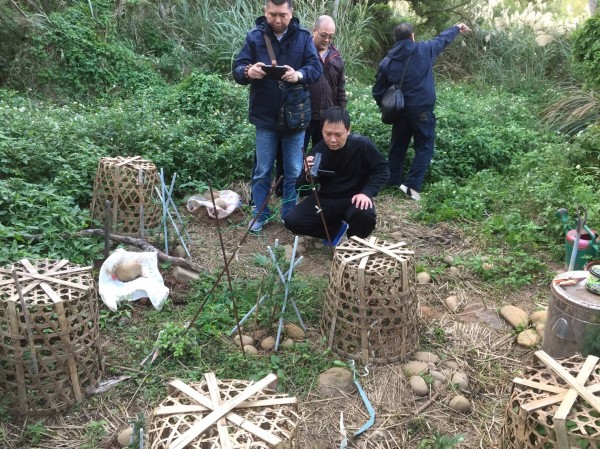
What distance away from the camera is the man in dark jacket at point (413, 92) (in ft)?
17.3

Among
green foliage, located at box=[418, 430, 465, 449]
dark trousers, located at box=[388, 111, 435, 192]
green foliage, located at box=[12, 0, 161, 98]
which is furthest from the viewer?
green foliage, located at box=[12, 0, 161, 98]

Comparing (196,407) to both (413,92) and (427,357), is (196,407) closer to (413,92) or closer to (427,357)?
(427,357)

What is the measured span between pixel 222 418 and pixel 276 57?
9.70 ft

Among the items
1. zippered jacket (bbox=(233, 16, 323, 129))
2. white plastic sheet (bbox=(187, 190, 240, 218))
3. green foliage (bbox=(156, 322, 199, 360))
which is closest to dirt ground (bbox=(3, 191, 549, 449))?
white plastic sheet (bbox=(187, 190, 240, 218))

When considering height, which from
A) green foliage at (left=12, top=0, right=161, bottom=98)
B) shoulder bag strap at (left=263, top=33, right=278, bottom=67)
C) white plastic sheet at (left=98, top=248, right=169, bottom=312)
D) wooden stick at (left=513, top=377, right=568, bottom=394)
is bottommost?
white plastic sheet at (left=98, top=248, right=169, bottom=312)

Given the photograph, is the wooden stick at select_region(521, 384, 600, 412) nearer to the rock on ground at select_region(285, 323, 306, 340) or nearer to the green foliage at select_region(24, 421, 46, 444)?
the rock on ground at select_region(285, 323, 306, 340)

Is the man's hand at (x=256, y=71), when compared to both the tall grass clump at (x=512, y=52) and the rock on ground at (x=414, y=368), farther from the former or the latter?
the tall grass clump at (x=512, y=52)

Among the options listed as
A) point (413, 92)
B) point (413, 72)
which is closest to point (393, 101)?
point (413, 92)

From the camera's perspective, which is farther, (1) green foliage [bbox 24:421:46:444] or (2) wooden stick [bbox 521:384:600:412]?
(1) green foliage [bbox 24:421:46:444]

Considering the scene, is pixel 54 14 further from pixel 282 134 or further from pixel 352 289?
pixel 352 289

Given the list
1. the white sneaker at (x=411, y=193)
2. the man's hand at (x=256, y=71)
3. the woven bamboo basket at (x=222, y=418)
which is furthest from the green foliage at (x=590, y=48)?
the woven bamboo basket at (x=222, y=418)

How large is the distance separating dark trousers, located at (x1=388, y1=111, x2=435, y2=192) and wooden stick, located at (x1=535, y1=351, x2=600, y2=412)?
11.0 feet

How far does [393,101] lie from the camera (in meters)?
5.19

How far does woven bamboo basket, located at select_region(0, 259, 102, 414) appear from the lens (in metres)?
2.53
